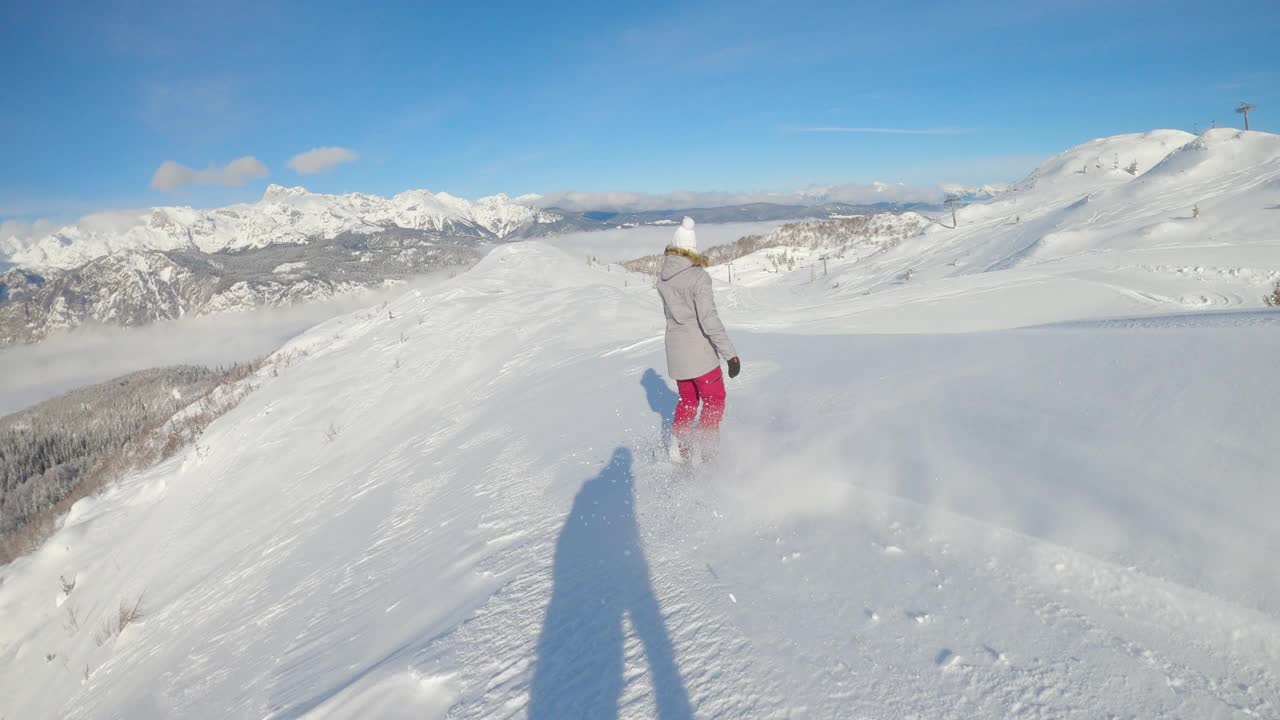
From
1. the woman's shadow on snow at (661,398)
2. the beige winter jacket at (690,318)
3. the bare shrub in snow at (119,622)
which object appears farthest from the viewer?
the bare shrub in snow at (119,622)

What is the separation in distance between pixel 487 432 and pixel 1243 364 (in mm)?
6944

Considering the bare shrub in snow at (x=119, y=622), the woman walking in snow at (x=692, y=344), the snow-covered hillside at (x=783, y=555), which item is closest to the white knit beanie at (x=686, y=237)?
the woman walking in snow at (x=692, y=344)

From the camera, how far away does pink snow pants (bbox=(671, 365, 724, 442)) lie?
4.75 m

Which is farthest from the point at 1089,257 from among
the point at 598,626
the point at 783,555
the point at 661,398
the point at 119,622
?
the point at 119,622

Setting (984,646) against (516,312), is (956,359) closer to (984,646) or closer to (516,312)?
(984,646)

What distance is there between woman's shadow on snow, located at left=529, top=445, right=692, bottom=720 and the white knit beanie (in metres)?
2.15

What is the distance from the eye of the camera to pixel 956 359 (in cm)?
505


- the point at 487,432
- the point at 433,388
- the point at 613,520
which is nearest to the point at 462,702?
the point at 613,520

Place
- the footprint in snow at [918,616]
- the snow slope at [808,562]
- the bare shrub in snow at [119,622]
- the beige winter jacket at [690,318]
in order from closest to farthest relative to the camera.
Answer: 1. the snow slope at [808,562]
2. the footprint in snow at [918,616]
3. the beige winter jacket at [690,318]
4. the bare shrub in snow at [119,622]

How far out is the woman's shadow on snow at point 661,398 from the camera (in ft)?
18.5

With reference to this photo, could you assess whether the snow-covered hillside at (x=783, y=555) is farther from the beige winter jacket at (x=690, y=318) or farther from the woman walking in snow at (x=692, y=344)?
the beige winter jacket at (x=690, y=318)

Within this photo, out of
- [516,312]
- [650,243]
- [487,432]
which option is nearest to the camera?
[487,432]

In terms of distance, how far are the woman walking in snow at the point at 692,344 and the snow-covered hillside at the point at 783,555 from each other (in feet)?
1.04

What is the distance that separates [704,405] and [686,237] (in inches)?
56.8
